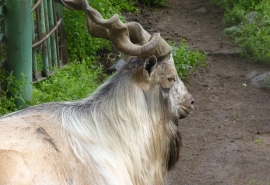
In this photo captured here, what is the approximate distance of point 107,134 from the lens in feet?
14.1

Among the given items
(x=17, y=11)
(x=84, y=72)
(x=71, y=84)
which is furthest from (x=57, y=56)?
(x=17, y=11)

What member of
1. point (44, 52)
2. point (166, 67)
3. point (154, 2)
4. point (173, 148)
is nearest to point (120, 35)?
point (166, 67)

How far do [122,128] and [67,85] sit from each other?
259 cm

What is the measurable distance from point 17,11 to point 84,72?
180cm

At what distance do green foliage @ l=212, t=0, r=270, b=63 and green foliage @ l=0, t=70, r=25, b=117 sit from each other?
435 cm

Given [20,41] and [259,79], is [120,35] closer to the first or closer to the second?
[20,41]

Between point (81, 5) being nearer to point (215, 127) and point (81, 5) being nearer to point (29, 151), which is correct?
point (29, 151)

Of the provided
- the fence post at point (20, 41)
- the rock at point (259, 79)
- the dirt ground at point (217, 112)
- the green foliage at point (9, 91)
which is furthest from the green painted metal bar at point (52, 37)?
the rock at point (259, 79)

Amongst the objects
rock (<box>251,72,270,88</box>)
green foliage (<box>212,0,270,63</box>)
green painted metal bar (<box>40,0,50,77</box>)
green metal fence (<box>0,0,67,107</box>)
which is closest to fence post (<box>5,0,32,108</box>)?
green metal fence (<box>0,0,67,107</box>)

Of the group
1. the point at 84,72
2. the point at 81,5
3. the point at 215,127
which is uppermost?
the point at 81,5

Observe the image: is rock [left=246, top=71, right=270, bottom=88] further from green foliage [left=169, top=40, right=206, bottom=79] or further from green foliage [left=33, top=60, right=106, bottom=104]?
green foliage [left=33, top=60, right=106, bottom=104]

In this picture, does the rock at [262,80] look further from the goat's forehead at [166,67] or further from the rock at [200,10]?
the goat's forehead at [166,67]

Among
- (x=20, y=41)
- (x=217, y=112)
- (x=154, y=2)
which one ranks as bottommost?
(x=217, y=112)

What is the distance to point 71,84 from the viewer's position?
22.3 ft
